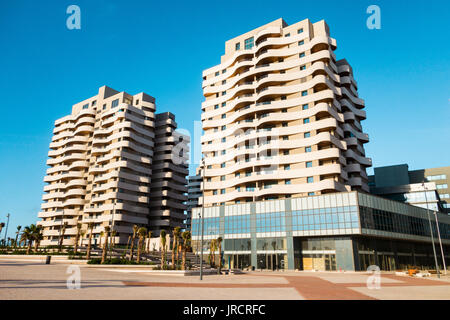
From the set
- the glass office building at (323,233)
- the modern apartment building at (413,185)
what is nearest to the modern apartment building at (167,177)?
the glass office building at (323,233)

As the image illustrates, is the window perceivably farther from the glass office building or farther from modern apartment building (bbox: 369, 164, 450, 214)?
modern apartment building (bbox: 369, 164, 450, 214)

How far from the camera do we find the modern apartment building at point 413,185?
82500mm

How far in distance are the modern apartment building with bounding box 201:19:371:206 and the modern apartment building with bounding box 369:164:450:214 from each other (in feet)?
58.4

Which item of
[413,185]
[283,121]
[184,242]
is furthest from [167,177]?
[413,185]

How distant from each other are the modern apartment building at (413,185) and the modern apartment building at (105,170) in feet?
208

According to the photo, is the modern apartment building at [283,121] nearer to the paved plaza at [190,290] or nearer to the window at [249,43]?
the window at [249,43]

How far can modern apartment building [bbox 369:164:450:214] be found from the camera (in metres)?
82.5

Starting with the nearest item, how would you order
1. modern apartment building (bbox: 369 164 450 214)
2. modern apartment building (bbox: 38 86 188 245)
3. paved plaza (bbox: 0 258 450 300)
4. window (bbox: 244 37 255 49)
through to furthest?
paved plaza (bbox: 0 258 450 300) → window (bbox: 244 37 255 49) → modern apartment building (bbox: 369 164 450 214) → modern apartment building (bbox: 38 86 188 245)

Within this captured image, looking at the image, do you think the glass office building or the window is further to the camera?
the window

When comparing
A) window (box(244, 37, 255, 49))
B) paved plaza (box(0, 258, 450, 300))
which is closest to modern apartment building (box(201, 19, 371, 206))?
window (box(244, 37, 255, 49))

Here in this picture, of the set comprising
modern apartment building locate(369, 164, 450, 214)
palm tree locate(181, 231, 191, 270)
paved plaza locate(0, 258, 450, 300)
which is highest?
modern apartment building locate(369, 164, 450, 214)

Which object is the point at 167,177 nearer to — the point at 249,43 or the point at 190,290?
the point at 249,43
